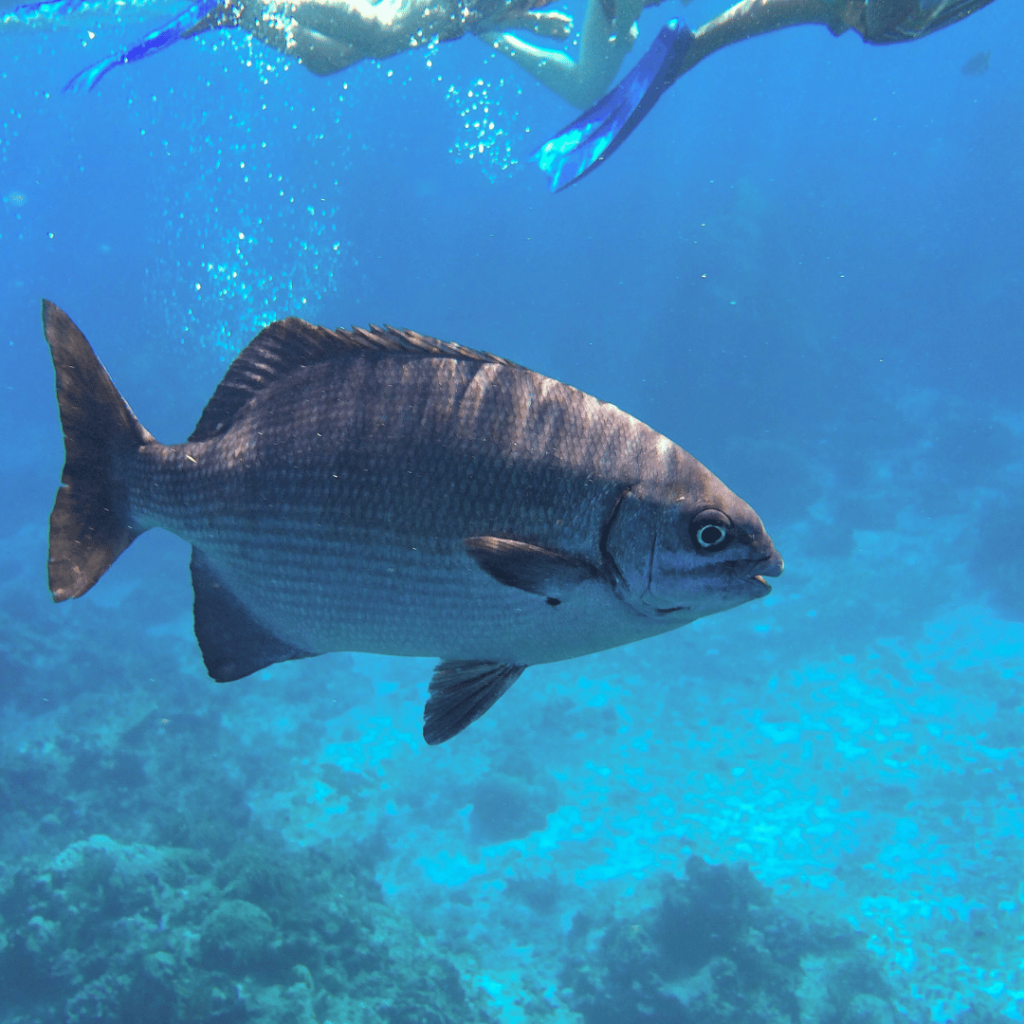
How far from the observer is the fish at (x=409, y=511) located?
143cm

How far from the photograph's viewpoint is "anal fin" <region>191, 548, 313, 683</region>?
177 cm

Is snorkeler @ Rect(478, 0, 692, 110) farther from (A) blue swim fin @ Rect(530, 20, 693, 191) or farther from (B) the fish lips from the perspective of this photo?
(B) the fish lips

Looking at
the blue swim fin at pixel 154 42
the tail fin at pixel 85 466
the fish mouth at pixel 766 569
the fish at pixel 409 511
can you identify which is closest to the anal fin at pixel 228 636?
the fish at pixel 409 511

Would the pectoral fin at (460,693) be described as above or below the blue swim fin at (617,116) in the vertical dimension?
below

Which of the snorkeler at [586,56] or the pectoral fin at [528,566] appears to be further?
the snorkeler at [586,56]

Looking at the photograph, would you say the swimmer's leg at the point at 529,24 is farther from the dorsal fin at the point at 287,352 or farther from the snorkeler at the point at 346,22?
the dorsal fin at the point at 287,352

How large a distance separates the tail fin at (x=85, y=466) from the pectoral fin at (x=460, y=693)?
0.98 metres

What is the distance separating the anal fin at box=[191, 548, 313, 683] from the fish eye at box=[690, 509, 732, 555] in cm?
110

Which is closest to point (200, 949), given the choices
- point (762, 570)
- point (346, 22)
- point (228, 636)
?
point (228, 636)

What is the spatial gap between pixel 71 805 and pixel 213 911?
5446 millimetres

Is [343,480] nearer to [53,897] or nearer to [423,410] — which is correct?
[423,410]

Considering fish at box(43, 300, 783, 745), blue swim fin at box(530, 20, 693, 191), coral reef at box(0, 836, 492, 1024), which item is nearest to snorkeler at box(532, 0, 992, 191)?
blue swim fin at box(530, 20, 693, 191)

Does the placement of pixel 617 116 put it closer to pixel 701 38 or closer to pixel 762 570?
pixel 701 38

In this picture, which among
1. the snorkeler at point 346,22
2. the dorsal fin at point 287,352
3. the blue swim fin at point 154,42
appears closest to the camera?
the dorsal fin at point 287,352
